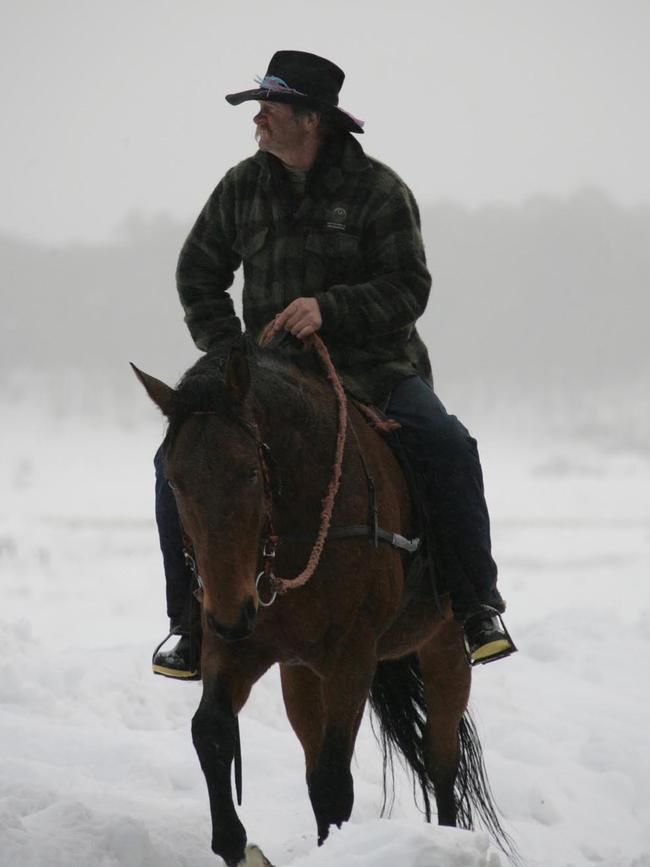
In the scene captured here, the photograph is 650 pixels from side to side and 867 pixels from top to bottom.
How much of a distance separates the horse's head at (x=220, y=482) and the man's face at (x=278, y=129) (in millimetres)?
1207

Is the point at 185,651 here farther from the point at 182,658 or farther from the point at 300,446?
the point at 300,446

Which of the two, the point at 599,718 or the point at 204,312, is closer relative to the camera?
the point at 204,312

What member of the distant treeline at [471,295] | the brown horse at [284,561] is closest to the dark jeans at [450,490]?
the brown horse at [284,561]

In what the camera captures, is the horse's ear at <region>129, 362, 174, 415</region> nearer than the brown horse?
No

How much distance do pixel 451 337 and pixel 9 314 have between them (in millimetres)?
10025

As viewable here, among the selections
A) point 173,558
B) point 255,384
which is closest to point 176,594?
point 173,558

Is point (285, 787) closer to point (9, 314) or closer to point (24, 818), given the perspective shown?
point (24, 818)

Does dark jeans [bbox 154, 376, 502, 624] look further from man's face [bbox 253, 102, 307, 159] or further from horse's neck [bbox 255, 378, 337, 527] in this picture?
man's face [bbox 253, 102, 307, 159]

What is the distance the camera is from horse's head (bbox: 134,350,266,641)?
10.5ft

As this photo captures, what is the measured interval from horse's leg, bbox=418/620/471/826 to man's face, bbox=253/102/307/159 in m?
2.20

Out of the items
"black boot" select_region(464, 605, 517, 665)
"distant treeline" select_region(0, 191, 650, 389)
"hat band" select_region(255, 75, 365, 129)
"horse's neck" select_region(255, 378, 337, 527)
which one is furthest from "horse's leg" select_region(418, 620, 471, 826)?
"distant treeline" select_region(0, 191, 650, 389)

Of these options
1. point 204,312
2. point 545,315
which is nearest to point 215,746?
point 204,312

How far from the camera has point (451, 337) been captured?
28.0m

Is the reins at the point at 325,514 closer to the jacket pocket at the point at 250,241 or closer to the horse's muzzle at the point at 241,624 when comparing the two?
the horse's muzzle at the point at 241,624
